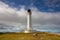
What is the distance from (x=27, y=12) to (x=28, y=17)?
267 cm

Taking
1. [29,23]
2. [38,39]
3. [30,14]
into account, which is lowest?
[38,39]

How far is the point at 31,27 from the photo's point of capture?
244 ft

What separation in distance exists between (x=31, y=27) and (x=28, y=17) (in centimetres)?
550

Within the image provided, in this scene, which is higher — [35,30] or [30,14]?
[30,14]

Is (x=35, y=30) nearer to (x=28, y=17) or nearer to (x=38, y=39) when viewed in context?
(x=28, y=17)

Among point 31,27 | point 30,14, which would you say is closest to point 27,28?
point 31,27

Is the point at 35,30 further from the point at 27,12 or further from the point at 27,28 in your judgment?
the point at 27,12

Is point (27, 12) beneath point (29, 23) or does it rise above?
above

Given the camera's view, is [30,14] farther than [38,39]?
Yes

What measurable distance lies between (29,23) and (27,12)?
231 inches

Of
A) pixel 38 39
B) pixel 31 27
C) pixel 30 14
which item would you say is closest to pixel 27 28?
pixel 31 27

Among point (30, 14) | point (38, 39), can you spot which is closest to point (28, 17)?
point (30, 14)

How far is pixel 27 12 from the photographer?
75.1m

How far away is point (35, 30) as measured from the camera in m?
71.2
